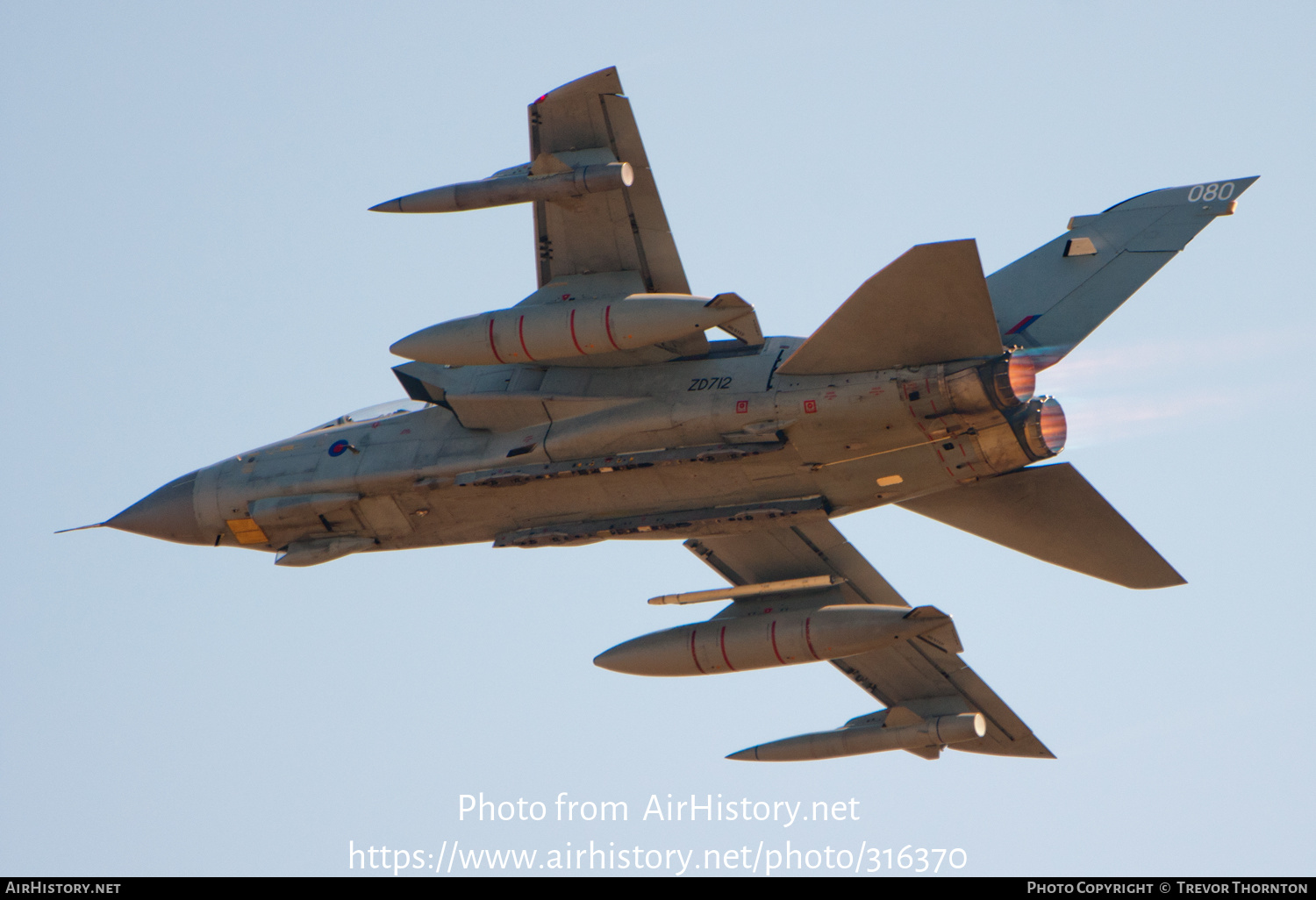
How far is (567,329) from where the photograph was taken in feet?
75.1

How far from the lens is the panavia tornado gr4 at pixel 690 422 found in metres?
22.5

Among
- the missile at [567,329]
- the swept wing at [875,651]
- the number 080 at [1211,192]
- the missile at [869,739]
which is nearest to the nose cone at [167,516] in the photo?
the missile at [567,329]

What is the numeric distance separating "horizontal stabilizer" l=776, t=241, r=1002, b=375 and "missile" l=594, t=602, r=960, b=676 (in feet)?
13.5

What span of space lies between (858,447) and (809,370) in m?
1.17

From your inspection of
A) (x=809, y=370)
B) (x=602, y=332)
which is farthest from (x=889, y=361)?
(x=602, y=332)

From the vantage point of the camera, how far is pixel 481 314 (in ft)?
76.8

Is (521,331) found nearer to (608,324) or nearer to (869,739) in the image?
(608,324)

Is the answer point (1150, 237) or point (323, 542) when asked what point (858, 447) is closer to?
point (1150, 237)

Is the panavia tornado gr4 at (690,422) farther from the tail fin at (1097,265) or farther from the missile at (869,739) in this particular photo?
the missile at (869,739)

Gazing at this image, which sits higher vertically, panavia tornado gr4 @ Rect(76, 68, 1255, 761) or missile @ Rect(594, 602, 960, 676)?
panavia tornado gr4 @ Rect(76, 68, 1255, 761)

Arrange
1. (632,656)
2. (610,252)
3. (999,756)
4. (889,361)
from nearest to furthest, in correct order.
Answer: (889,361), (610,252), (632,656), (999,756)

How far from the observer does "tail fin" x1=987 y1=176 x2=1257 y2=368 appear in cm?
2375

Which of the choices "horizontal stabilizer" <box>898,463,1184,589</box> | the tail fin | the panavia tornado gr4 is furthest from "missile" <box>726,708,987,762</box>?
the tail fin

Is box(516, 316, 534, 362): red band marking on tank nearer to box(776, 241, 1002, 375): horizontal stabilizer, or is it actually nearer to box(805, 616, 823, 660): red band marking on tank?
box(776, 241, 1002, 375): horizontal stabilizer
